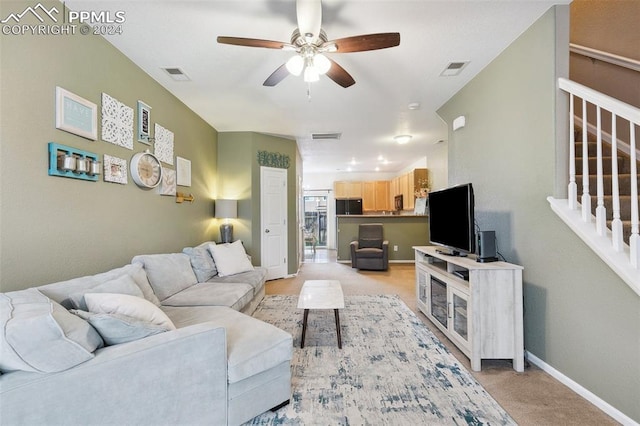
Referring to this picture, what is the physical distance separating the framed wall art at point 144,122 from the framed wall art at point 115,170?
389 mm

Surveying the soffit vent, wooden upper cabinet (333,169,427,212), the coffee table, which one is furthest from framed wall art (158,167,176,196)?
wooden upper cabinet (333,169,427,212)

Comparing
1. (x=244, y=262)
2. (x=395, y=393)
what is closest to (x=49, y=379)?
(x=395, y=393)

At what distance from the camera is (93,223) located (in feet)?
7.05

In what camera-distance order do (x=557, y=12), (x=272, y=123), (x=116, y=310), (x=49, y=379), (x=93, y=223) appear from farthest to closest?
1. (x=272, y=123)
2. (x=93, y=223)
3. (x=557, y=12)
4. (x=116, y=310)
5. (x=49, y=379)

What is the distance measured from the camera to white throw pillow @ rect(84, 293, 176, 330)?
147cm

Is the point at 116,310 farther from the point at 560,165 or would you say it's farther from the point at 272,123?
the point at 272,123

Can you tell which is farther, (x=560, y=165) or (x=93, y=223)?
(x=93, y=223)

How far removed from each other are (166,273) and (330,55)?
2.59 meters

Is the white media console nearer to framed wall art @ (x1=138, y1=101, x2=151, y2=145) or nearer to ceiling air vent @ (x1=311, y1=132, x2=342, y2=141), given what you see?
framed wall art @ (x1=138, y1=101, x2=151, y2=145)

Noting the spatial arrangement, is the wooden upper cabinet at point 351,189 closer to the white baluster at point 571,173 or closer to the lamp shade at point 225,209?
the lamp shade at point 225,209

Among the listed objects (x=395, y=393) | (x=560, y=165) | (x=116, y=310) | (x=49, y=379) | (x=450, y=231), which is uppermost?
(x=560, y=165)

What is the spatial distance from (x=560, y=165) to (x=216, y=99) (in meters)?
3.61

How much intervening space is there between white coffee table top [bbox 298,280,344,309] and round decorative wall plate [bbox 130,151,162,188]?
1956mm

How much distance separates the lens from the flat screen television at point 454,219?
7.86 feet
